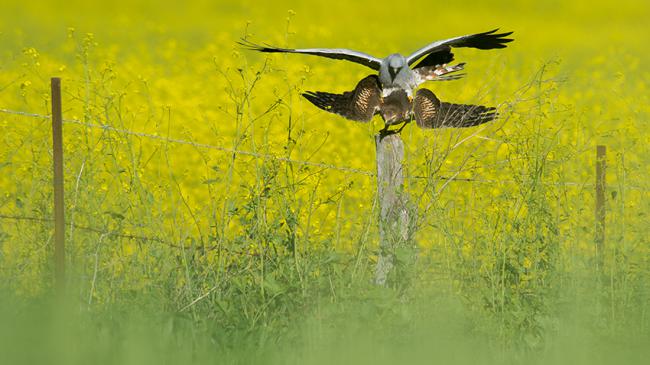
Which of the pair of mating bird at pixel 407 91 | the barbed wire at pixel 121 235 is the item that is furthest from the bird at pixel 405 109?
the barbed wire at pixel 121 235

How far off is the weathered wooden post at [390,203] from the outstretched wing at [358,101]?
0.87ft

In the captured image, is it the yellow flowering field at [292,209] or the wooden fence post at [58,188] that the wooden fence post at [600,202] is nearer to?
the yellow flowering field at [292,209]

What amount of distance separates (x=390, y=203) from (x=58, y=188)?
86.7 inches

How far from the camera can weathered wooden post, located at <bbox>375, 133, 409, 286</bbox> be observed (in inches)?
242

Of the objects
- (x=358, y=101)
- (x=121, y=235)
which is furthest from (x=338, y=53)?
(x=121, y=235)

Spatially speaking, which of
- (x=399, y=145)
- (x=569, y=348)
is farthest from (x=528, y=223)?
(x=399, y=145)

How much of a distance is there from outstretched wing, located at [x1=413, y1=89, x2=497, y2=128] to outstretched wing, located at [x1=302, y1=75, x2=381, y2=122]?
30cm

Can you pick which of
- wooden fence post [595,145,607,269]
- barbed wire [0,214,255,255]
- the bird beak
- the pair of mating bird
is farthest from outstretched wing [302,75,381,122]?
barbed wire [0,214,255,255]

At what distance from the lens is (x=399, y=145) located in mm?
6852

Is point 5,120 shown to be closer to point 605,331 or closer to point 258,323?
point 258,323

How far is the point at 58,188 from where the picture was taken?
657 centimetres

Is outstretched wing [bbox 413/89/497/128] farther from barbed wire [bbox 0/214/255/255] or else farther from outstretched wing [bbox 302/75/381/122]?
barbed wire [bbox 0/214/255/255]

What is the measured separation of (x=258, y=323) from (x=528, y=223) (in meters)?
1.70

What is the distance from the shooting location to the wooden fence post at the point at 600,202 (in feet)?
23.0
